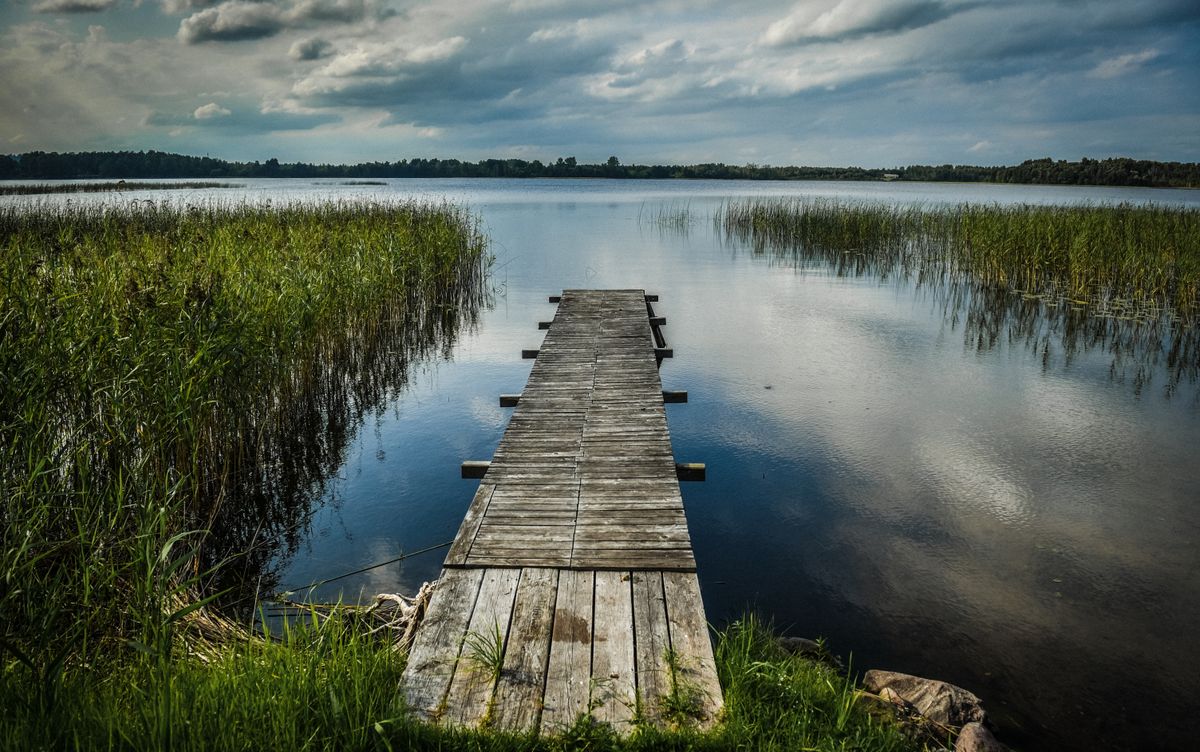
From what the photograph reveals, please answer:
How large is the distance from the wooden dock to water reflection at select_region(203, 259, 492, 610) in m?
1.00

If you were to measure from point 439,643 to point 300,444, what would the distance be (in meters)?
4.35

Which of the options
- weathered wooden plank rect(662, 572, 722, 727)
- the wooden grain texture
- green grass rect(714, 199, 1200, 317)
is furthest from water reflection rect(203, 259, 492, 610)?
green grass rect(714, 199, 1200, 317)

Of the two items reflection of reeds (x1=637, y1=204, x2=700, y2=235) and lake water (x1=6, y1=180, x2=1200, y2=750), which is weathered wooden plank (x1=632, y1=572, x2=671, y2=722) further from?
reflection of reeds (x1=637, y1=204, x2=700, y2=235)

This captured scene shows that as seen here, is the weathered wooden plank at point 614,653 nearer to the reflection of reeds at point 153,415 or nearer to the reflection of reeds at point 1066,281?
the reflection of reeds at point 153,415

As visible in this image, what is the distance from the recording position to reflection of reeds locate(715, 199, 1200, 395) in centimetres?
1024

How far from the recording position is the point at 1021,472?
20.1ft

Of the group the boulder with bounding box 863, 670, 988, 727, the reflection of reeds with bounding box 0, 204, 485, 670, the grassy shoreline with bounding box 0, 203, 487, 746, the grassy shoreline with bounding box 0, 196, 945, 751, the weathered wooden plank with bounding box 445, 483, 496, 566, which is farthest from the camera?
the weathered wooden plank with bounding box 445, 483, 496, 566

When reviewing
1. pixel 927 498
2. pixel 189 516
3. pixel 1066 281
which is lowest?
pixel 927 498

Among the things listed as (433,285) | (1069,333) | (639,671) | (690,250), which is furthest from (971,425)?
(690,250)

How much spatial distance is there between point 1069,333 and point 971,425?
5082mm

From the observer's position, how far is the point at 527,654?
8.79 ft

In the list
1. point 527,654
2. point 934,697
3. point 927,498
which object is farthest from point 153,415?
point 927,498

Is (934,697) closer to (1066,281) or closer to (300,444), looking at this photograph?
(300,444)

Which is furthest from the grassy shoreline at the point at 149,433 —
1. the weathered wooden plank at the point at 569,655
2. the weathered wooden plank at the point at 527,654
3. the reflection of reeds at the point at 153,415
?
the weathered wooden plank at the point at 569,655
